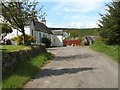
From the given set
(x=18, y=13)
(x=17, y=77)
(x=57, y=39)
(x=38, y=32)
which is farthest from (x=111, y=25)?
(x=57, y=39)

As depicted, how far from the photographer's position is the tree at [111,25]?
31.0 meters

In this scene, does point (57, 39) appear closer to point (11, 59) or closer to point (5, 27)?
point (5, 27)

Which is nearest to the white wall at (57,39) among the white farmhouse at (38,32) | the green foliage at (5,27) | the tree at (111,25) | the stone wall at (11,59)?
the white farmhouse at (38,32)

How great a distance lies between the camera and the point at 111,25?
1278 inches

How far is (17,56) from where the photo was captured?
698 inches

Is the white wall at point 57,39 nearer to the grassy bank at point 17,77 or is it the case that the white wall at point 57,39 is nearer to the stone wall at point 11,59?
the stone wall at point 11,59

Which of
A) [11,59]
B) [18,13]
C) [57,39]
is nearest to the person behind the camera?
[11,59]

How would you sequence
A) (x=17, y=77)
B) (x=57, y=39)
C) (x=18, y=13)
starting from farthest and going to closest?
(x=57, y=39), (x=18, y=13), (x=17, y=77)

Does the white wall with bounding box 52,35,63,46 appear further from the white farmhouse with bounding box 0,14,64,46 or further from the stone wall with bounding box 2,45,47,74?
the stone wall with bounding box 2,45,47,74

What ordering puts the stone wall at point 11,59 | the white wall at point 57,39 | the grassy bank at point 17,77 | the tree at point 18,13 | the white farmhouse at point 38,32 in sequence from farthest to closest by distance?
the white wall at point 57,39
the white farmhouse at point 38,32
the tree at point 18,13
the stone wall at point 11,59
the grassy bank at point 17,77

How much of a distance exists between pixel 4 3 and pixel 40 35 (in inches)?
1207

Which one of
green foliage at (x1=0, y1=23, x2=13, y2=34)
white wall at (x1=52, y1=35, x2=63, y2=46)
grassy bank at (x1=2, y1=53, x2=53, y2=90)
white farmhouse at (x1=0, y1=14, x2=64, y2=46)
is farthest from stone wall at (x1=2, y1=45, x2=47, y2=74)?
white wall at (x1=52, y1=35, x2=63, y2=46)

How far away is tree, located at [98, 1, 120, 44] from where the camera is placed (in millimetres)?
30989

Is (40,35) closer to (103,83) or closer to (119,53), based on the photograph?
(119,53)
